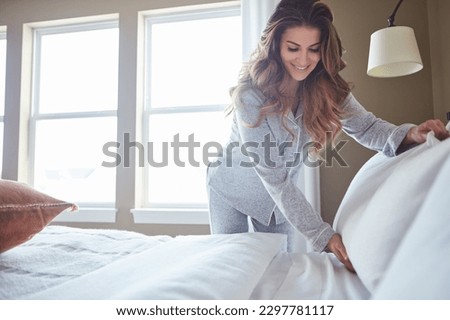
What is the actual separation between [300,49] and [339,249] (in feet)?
1.95

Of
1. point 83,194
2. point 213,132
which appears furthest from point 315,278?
point 83,194

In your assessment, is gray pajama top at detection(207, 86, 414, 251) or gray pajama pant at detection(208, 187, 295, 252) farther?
gray pajama pant at detection(208, 187, 295, 252)

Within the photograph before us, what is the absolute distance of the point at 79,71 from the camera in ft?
9.04

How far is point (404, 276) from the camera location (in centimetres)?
38

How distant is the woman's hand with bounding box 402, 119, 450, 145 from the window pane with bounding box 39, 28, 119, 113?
7.32ft

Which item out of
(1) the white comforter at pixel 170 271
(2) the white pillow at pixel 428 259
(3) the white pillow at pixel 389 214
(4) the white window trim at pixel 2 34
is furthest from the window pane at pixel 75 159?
(2) the white pillow at pixel 428 259

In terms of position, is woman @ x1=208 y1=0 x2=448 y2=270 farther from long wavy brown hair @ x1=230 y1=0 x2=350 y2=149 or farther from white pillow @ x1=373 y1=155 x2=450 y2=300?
white pillow @ x1=373 y1=155 x2=450 y2=300

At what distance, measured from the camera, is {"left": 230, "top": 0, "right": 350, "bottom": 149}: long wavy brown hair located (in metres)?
1.01

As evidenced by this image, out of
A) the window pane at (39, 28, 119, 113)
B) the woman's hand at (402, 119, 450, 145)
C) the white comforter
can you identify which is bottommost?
the white comforter

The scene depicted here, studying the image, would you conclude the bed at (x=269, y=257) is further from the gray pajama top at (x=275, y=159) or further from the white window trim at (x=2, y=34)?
the white window trim at (x=2, y=34)

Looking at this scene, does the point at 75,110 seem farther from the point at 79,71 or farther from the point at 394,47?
the point at 394,47

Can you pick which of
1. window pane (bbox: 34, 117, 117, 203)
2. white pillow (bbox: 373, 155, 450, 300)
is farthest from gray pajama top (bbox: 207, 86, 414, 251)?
window pane (bbox: 34, 117, 117, 203)
